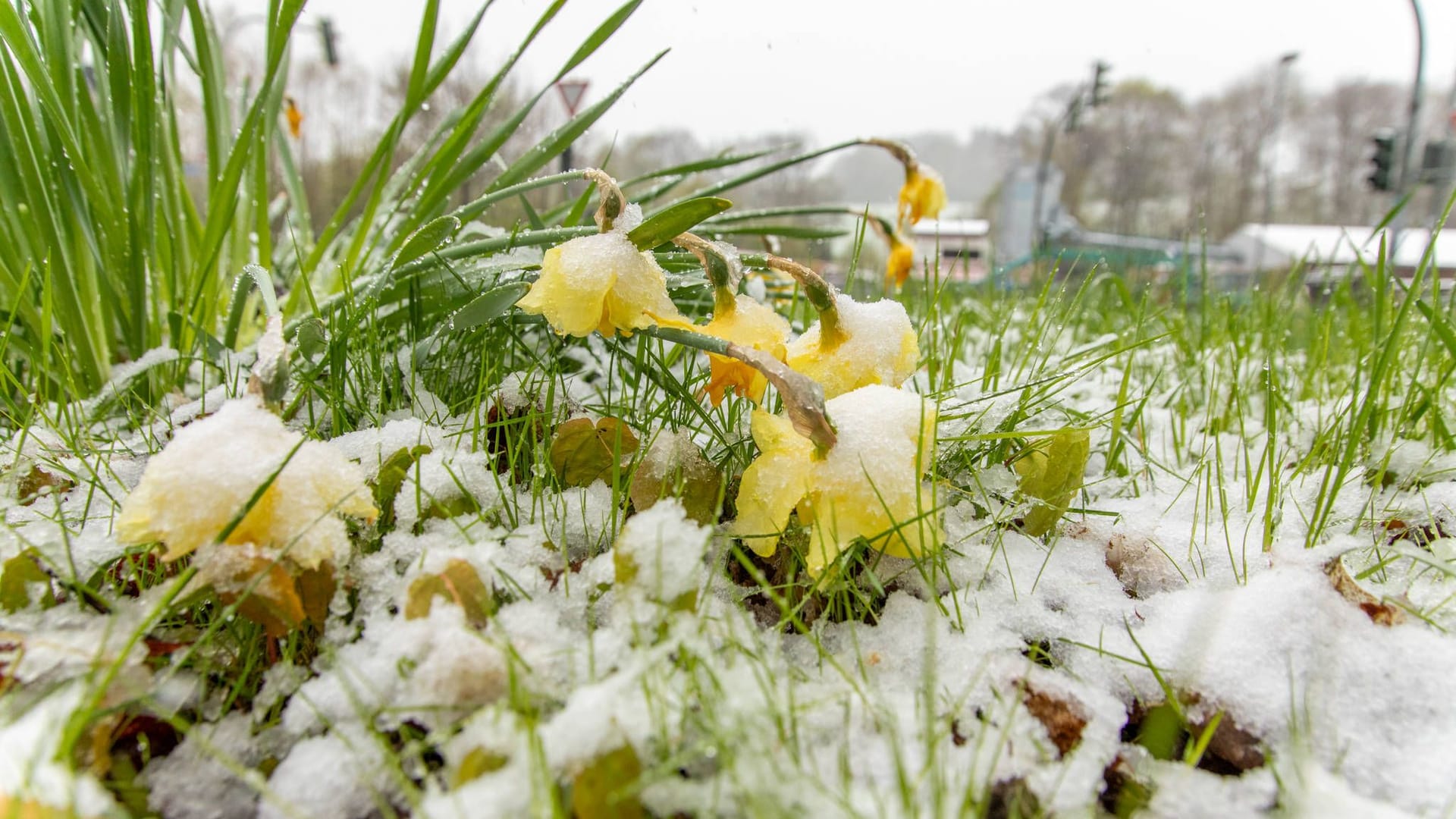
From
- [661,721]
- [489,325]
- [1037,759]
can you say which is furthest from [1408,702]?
[489,325]

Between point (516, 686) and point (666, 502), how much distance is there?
150 millimetres

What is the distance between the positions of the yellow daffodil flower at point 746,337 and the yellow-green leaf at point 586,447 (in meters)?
0.10

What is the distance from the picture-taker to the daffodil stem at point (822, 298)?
578mm

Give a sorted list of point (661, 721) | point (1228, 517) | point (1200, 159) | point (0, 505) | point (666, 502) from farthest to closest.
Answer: point (1200, 159), point (1228, 517), point (0, 505), point (666, 502), point (661, 721)

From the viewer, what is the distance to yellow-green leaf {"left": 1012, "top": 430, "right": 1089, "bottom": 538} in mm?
661

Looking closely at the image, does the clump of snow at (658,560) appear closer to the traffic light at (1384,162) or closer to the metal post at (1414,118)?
the metal post at (1414,118)

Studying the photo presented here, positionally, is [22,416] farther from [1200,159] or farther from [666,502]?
[1200,159]

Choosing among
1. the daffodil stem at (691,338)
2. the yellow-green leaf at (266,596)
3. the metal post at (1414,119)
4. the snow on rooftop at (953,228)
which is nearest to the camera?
the yellow-green leaf at (266,596)

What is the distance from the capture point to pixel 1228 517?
73cm

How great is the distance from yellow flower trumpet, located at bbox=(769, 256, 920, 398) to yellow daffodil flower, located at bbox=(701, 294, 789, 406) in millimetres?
23

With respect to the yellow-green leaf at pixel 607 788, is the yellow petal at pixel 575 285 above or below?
above

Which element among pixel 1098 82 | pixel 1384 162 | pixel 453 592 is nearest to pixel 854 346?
pixel 453 592

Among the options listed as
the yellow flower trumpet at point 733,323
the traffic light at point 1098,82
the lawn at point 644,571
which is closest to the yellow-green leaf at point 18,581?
the lawn at point 644,571

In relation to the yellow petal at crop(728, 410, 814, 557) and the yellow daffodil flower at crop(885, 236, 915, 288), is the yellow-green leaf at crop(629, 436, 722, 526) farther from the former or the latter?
the yellow daffodil flower at crop(885, 236, 915, 288)
